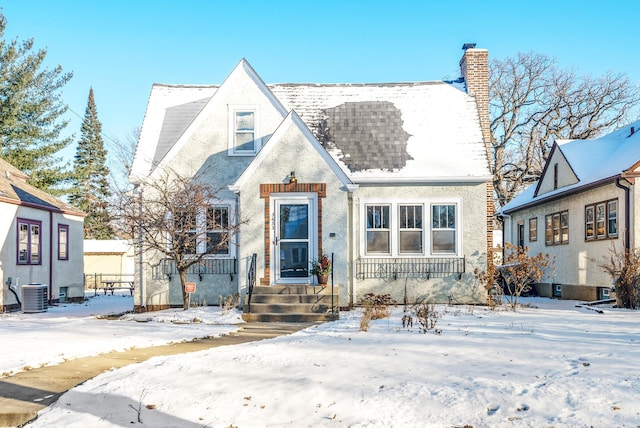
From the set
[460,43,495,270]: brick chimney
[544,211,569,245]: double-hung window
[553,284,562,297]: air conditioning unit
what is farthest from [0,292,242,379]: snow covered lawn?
[544,211,569,245]: double-hung window

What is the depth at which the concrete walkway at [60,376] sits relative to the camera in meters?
5.56

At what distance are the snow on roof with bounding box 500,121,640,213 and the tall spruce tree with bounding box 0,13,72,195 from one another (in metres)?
26.0

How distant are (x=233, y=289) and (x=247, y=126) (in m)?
4.46

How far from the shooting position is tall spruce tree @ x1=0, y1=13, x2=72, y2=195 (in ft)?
98.5

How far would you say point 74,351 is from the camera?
27.4 ft

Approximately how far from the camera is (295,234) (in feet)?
45.5

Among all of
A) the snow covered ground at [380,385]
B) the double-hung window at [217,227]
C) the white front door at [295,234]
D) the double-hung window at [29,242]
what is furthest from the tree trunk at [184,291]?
the double-hung window at [29,242]

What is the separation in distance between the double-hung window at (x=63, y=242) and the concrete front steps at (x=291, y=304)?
10925 millimetres

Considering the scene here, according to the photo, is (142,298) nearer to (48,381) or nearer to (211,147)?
(211,147)

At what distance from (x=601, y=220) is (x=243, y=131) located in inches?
439

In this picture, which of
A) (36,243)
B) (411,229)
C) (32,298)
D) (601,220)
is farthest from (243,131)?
(601,220)

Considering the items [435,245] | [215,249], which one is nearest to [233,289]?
[215,249]

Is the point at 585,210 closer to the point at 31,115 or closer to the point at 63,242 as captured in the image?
the point at 63,242

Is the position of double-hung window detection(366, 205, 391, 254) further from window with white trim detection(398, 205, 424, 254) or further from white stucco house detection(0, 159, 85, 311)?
white stucco house detection(0, 159, 85, 311)
